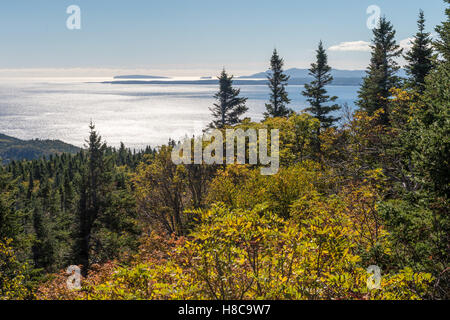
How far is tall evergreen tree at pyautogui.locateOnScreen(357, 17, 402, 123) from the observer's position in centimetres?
3456

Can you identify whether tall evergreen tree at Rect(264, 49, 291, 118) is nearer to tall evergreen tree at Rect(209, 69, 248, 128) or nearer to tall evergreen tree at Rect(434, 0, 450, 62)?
tall evergreen tree at Rect(209, 69, 248, 128)

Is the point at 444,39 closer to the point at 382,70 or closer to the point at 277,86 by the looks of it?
the point at 382,70

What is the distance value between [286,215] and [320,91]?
1114 inches

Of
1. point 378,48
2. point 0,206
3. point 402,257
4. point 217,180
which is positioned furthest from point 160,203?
point 378,48

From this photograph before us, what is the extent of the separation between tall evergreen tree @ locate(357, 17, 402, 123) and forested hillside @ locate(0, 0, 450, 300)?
0.48 ft

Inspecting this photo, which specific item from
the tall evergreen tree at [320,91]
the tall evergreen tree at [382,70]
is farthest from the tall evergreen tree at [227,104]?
the tall evergreen tree at [382,70]

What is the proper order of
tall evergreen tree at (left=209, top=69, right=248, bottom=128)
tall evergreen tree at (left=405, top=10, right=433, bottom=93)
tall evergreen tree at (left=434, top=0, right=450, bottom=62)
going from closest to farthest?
tall evergreen tree at (left=434, top=0, right=450, bottom=62)
tall evergreen tree at (left=405, top=10, right=433, bottom=93)
tall evergreen tree at (left=209, top=69, right=248, bottom=128)

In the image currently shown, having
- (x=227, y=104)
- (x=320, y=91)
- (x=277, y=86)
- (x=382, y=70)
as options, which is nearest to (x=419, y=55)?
(x=382, y=70)

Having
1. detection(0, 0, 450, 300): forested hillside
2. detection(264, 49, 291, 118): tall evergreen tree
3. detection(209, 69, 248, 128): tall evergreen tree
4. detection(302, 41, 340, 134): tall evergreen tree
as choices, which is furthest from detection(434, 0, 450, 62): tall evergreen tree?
detection(209, 69, 248, 128): tall evergreen tree

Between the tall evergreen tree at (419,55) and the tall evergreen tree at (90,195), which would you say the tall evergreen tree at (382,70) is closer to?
the tall evergreen tree at (419,55)

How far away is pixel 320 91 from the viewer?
43.5m

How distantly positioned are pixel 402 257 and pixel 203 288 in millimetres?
5983

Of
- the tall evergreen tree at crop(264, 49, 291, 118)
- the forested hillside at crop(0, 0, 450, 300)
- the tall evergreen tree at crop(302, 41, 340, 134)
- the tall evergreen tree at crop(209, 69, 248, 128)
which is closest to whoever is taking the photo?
the forested hillside at crop(0, 0, 450, 300)
